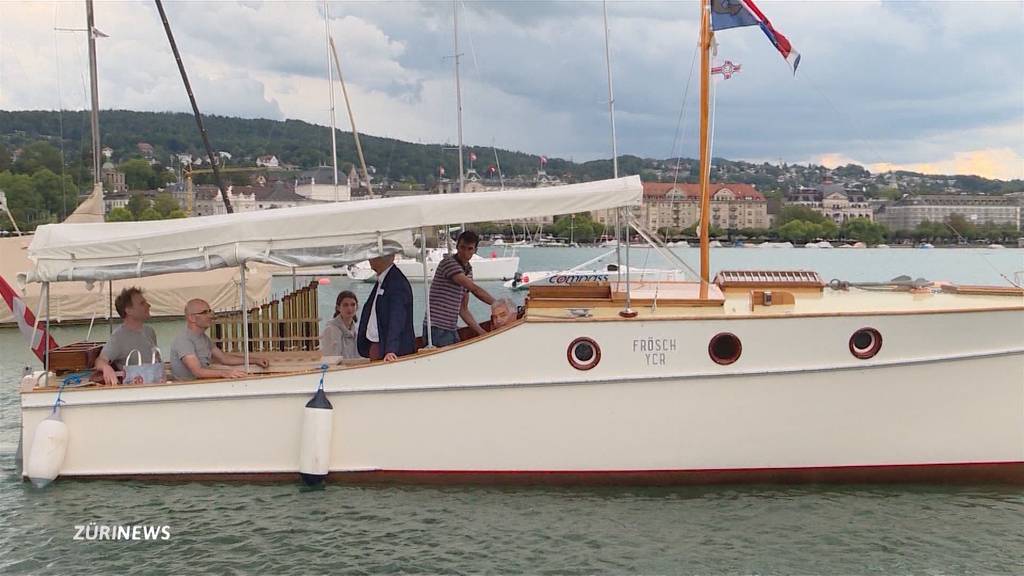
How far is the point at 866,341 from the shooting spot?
8.60 metres

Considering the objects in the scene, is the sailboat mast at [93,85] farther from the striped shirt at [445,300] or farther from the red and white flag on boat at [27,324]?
the striped shirt at [445,300]

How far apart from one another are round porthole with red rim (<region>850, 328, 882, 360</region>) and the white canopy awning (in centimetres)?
244

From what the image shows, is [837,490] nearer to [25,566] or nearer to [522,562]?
[522,562]

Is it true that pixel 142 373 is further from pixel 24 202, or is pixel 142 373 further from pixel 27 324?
pixel 24 202

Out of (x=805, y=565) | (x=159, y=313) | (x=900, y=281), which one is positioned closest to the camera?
(x=805, y=565)

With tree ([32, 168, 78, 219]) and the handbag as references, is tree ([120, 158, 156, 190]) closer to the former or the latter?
tree ([32, 168, 78, 219])

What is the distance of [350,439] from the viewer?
898 cm

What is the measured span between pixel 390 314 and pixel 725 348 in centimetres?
321

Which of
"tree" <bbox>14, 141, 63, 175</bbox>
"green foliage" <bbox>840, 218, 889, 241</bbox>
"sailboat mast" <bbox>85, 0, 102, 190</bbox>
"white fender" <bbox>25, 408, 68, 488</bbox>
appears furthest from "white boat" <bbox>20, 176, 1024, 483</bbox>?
"green foliage" <bbox>840, 218, 889, 241</bbox>

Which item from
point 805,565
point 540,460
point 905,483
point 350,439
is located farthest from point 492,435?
point 905,483

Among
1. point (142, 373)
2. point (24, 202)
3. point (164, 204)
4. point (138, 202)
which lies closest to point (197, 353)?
point (142, 373)

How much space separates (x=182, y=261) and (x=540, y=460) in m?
3.87

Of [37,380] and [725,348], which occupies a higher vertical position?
[725,348]

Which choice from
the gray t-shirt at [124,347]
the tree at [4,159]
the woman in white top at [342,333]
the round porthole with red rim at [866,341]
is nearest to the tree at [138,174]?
the tree at [4,159]
